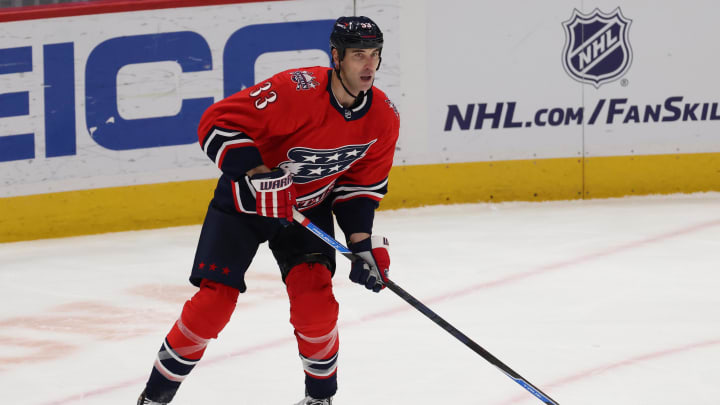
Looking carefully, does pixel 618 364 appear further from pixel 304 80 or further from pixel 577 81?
pixel 577 81

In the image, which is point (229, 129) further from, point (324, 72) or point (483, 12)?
point (483, 12)

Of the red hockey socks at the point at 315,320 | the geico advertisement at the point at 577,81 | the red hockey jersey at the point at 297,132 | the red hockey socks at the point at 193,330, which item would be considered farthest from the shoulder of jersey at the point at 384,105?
the geico advertisement at the point at 577,81

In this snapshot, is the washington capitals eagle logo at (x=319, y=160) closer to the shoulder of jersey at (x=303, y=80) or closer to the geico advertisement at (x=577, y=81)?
the shoulder of jersey at (x=303, y=80)

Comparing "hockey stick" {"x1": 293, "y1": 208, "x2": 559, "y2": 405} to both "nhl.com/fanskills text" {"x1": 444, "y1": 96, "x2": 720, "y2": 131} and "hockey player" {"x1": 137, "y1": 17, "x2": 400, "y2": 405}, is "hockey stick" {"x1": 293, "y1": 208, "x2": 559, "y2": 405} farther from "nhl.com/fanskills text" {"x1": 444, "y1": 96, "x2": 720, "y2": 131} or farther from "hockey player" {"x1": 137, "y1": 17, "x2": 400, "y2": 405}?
"nhl.com/fanskills text" {"x1": 444, "y1": 96, "x2": 720, "y2": 131}

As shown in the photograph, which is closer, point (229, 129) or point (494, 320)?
point (229, 129)

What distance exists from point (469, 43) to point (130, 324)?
277cm

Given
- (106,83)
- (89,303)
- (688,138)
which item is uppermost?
(106,83)

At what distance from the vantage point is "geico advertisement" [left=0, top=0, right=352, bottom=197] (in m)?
5.19

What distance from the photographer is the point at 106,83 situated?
5.30 metres

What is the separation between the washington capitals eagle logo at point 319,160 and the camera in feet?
8.68

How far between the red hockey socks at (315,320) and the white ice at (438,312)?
28 centimetres

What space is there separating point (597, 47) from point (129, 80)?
2.61 meters

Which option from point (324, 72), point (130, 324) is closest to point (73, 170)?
point (130, 324)

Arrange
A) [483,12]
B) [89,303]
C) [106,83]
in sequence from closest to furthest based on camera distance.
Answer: [89,303], [106,83], [483,12]
